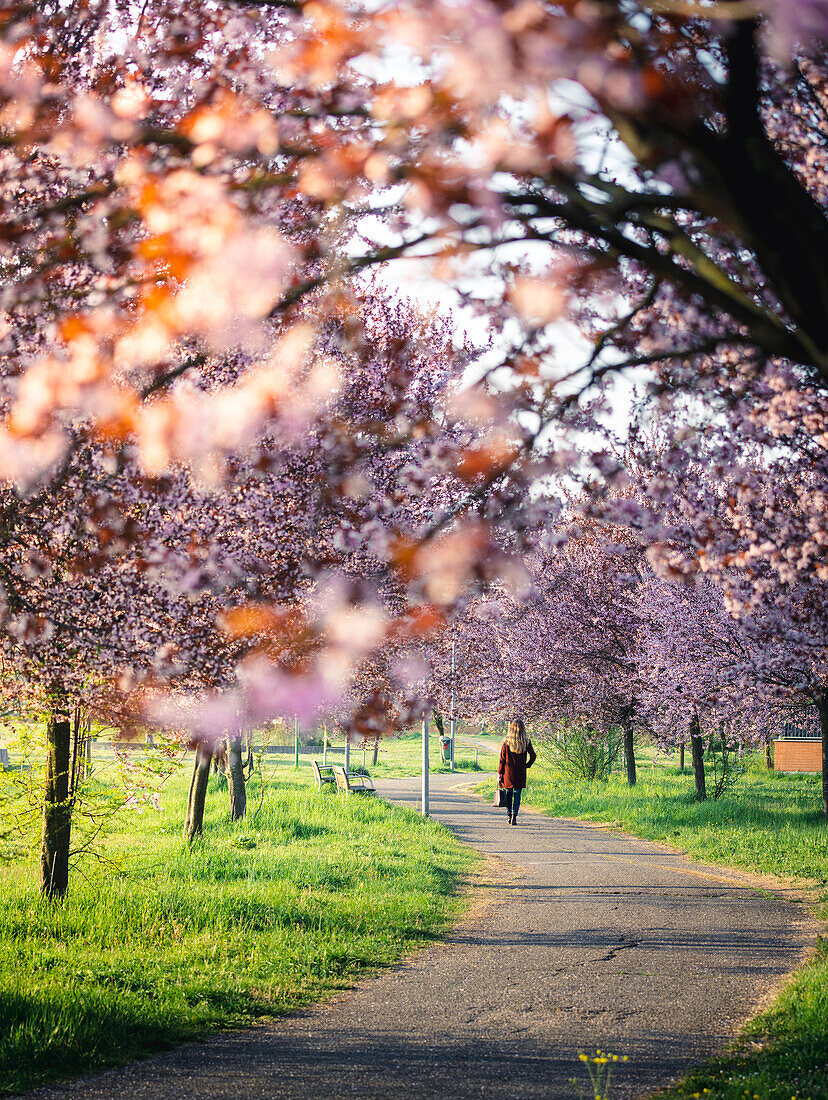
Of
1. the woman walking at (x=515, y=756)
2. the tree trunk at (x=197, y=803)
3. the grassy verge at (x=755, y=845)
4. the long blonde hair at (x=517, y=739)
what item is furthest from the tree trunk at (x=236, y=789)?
the grassy verge at (x=755, y=845)

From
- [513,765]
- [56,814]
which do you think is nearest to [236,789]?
[513,765]

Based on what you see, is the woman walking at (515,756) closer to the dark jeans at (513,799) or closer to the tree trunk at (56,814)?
the dark jeans at (513,799)

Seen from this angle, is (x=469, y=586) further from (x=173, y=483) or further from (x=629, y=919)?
(x=629, y=919)

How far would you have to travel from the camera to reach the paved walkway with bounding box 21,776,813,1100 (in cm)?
524

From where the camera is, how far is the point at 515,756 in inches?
666

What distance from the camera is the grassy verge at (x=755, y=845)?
17.0 ft

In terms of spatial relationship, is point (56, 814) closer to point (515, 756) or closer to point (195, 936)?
point (195, 936)

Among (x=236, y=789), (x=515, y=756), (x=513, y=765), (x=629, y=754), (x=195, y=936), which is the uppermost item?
(x=515, y=756)

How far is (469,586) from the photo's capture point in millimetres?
7273

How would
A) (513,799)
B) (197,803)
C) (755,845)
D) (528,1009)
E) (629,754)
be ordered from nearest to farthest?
1. (528,1009)
2. (197,803)
3. (755,845)
4. (513,799)
5. (629,754)

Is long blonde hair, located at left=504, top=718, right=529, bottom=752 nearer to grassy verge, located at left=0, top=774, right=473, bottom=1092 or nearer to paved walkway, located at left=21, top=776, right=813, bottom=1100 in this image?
grassy verge, located at left=0, top=774, right=473, bottom=1092

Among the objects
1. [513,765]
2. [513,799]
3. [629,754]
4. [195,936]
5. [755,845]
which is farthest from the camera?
[629,754]

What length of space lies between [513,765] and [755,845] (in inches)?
174

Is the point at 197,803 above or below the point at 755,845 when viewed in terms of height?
above
